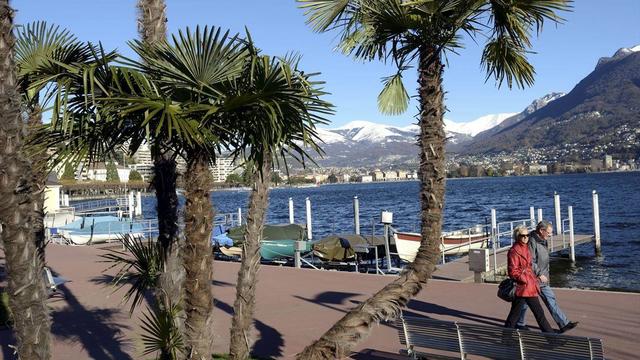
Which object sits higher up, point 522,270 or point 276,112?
point 276,112

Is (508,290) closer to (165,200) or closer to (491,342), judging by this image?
(491,342)

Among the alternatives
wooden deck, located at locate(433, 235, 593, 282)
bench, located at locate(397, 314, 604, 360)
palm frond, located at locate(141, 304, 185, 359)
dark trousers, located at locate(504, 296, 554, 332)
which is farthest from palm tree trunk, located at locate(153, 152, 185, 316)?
wooden deck, located at locate(433, 235, 593, 282)

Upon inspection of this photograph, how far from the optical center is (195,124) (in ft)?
15.0

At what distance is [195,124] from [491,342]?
151 inches

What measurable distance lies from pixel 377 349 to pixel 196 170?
453 cm

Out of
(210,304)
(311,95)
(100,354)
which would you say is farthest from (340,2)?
(100,354)

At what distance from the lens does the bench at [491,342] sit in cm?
571

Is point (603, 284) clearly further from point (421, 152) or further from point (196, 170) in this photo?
point (196, 170)

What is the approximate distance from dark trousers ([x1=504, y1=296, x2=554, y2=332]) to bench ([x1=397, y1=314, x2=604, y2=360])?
1.71 metres

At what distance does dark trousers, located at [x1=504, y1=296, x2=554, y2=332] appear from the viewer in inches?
321

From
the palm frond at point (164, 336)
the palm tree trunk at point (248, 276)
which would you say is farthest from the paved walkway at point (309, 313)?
the palm frond at point (164, 336)

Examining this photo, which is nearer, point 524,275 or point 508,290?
point 524,275

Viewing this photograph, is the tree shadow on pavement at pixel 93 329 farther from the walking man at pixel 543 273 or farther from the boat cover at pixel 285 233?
the boat cover at pixel 285 233

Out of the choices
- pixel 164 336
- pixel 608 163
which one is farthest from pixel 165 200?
pixel 608 163
